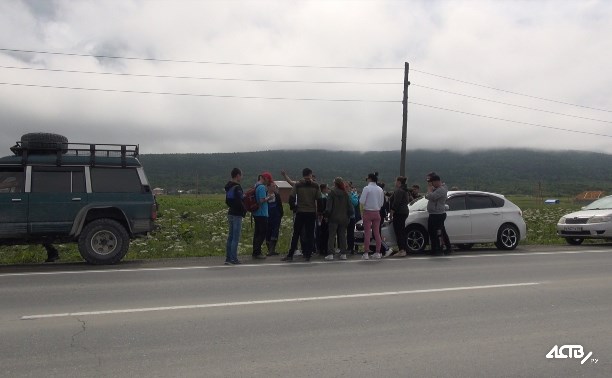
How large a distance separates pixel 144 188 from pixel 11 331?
6154mm

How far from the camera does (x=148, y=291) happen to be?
8.66m

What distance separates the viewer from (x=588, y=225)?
16297 millimetres

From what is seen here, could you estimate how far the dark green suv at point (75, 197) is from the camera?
37.0ft

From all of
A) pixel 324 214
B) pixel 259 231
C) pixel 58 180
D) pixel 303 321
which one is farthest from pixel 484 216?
pixel 58 180

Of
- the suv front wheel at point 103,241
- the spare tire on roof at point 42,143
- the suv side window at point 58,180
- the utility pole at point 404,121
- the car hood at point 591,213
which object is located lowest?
the suv front wheel at point 103,241

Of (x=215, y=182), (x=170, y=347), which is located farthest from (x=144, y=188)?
(x=215, y=182)

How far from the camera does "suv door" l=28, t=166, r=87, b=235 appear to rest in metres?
11.3

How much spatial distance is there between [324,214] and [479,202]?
14.6ft

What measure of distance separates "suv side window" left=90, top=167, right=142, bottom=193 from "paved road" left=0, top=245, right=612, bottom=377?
1.79m

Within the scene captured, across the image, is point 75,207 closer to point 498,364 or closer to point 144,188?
point 144,188

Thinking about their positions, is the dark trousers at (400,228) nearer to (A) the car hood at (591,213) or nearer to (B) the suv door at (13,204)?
(A) the car hood at (591,213)

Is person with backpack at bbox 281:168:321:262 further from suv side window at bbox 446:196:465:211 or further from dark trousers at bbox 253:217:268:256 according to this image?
suv side window at bbox 446:196:465:211

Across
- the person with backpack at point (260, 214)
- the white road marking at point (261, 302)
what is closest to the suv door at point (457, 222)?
the person with backpack at point (260, 214)

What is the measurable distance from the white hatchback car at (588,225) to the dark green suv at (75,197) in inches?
450
